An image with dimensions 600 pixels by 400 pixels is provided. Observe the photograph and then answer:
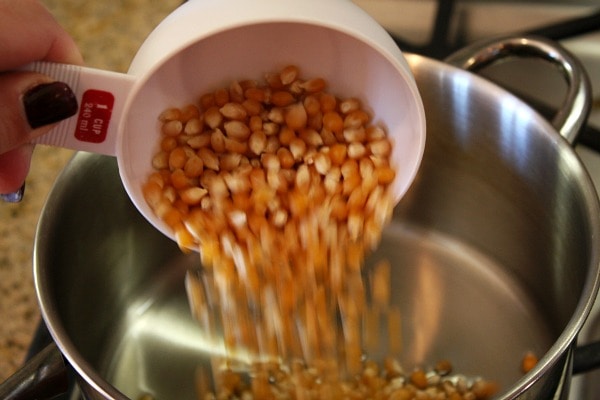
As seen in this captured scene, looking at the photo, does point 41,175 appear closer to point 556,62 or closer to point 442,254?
point 442,254

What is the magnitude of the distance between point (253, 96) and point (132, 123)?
0.11m

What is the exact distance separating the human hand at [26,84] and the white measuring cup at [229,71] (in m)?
0.02

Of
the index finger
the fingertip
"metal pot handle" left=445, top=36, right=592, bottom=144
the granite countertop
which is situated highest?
the index finger

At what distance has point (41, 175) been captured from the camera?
3.08 feet

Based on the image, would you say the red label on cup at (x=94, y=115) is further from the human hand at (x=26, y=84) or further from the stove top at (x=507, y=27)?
the stove top at (x=507, y=27)

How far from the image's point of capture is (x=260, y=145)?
0.68 metres

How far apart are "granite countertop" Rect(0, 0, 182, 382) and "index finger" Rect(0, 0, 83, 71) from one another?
33 centimetres

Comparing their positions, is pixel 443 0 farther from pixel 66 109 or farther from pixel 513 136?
pixel 66 109

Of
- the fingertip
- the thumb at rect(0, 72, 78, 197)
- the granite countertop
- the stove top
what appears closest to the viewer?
the thumb at rect(0, 72, 78, 197)

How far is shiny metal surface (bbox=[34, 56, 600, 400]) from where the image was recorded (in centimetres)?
73

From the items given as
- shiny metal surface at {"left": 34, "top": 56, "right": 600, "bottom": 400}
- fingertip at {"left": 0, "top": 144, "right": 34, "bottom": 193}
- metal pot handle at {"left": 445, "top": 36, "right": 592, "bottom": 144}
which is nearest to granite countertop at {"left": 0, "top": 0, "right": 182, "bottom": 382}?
shiny metal surface at {"left": 34, "top": 56, "right": 600, "bottom": 400}

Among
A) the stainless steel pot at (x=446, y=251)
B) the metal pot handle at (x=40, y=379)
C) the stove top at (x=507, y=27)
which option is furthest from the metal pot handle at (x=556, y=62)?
the metal pot handle at (x=40, y=379)

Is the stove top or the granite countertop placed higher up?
the stove top

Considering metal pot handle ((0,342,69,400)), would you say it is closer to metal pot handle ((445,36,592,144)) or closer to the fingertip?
the fingertip
